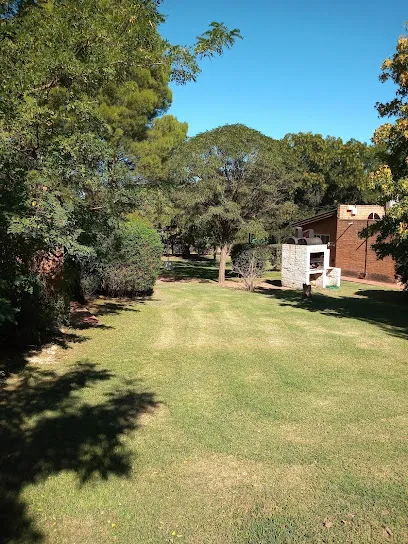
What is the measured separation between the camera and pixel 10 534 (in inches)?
120

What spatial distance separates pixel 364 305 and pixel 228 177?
9.04 metres

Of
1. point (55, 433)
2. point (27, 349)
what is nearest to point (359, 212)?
point (27, 349)

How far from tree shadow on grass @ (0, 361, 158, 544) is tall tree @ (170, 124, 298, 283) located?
14154 millimetres

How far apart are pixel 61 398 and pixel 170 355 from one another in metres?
2.49

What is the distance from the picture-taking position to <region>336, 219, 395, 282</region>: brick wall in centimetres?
2433

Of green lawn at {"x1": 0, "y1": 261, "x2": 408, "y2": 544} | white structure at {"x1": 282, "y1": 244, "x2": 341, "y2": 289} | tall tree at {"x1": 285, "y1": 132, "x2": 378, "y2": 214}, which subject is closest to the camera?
green lawn at {"x1": 0, "y1": 261, "x2": 408, "y2": 544}

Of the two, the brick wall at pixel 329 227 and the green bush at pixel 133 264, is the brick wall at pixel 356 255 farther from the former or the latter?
the green bush at pixel 133 264

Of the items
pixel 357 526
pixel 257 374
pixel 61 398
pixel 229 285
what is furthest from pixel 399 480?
pixel 229 285

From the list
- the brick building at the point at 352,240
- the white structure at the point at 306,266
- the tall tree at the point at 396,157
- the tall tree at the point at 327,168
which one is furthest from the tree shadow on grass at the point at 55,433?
the tall tree at the point at 327,168

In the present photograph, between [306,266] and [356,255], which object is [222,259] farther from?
[356,255]

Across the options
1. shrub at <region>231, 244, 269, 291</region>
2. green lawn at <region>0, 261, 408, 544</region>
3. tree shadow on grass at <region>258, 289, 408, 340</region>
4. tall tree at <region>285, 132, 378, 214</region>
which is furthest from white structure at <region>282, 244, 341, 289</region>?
tall tree at <region>285, 132, 378, 214</region>

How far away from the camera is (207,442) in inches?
173

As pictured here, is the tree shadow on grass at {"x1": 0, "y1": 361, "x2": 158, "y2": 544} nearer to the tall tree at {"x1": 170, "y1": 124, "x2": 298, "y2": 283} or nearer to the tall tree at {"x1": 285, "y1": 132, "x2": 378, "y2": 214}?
the tall tree at {"x1": 170, "y1": 124, "x2": 298, "y2": 283}

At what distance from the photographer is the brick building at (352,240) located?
25062 millimetres
